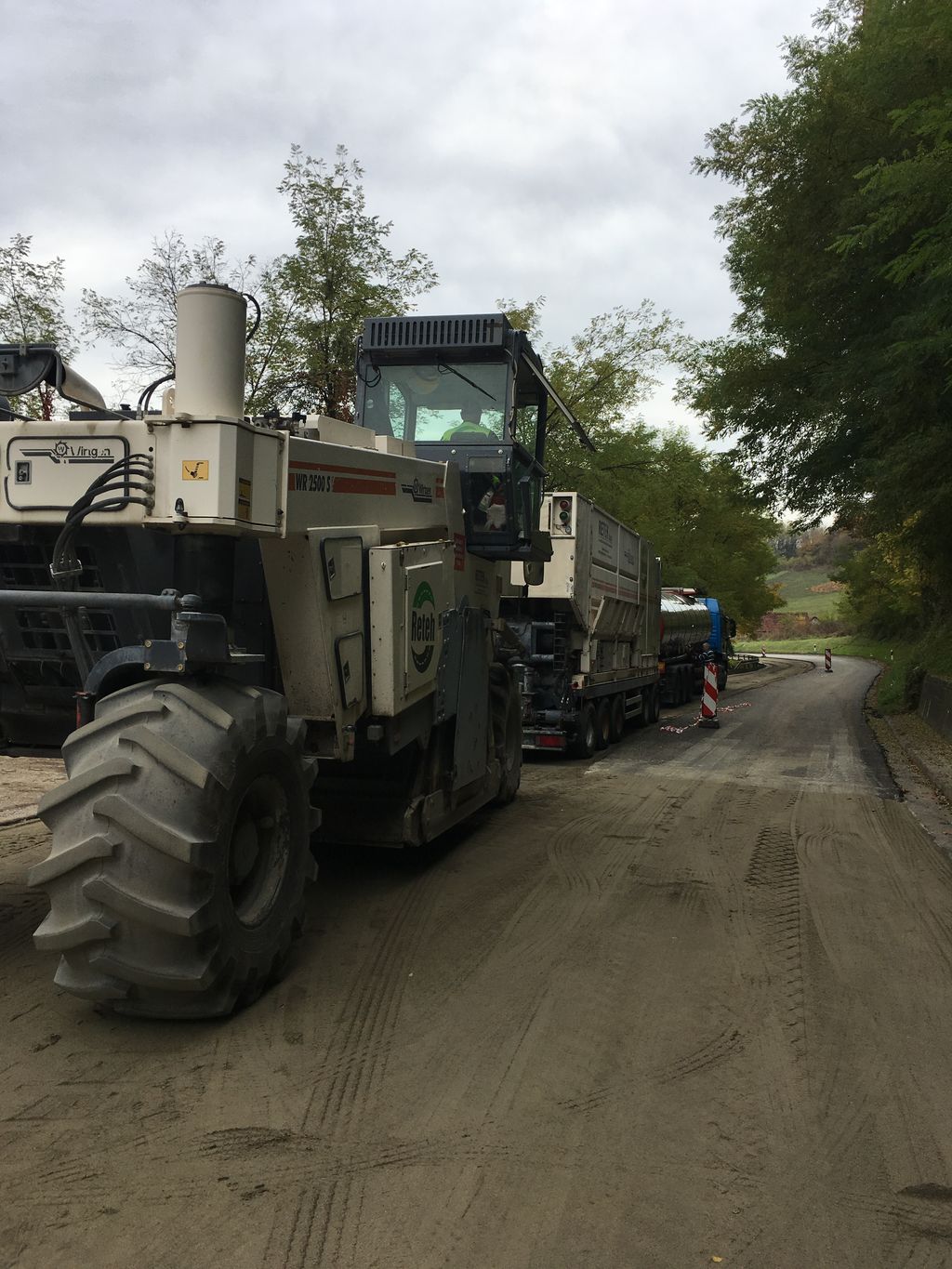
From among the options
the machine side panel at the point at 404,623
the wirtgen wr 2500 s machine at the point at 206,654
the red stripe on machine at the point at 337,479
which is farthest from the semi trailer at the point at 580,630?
the red stripe on machine at the point at 337,479

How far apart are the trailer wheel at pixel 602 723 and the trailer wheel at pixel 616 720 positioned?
80 millimetres

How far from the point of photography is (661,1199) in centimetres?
301

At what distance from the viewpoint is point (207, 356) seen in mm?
4332

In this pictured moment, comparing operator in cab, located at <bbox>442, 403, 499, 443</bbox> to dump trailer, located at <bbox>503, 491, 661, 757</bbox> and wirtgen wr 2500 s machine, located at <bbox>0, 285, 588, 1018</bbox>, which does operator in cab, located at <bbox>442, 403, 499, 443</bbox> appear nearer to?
wirtgen wr 2500 s machine, located at <bbox>0, 285, 588, 1018</bbox>

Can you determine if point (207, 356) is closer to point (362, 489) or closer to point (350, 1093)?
point (362, 489)

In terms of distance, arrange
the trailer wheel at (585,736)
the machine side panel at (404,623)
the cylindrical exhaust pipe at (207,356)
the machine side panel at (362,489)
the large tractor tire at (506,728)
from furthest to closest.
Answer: the trailer wheel at (585,736) → the large tractor tire at (506,728) → the machine side panel at (404,623) → the machine side panel at (362,489) → the cylindrical exhaust pipe at (207,356)

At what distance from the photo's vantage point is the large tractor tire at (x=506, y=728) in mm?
8625

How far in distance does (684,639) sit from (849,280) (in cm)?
1108

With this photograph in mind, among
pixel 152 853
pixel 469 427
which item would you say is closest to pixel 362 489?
pixel 469 427

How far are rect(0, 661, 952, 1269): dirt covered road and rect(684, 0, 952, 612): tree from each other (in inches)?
217

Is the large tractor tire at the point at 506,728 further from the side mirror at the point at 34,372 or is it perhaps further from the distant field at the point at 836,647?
the distant field at the point at 836,647

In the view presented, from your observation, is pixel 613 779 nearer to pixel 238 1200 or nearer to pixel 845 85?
pixel 238 1200

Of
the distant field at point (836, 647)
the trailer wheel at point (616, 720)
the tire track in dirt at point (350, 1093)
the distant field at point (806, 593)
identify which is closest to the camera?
the tire track in dirt at point (350, 1093)

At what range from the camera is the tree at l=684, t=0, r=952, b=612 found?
31.1 ft
